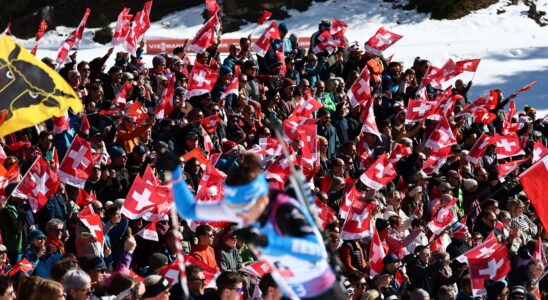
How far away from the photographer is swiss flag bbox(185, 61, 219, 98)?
15273mm

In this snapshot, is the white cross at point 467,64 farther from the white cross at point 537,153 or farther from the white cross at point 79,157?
the white cross at point 79,157

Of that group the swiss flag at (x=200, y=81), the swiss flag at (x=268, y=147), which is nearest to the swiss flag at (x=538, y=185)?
the swiss flag at (x=268, y=147)

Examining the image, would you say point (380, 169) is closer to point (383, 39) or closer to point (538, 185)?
point (538, 185)

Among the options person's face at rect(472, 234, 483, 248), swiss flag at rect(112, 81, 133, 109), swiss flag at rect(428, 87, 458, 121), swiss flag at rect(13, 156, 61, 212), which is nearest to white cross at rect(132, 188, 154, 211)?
swiss flag at rect(13, 156, 61, 212)

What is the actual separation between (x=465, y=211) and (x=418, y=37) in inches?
629

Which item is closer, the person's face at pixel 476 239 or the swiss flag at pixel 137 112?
the person's face at pixel 476 239

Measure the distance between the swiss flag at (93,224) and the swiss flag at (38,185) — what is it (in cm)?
70

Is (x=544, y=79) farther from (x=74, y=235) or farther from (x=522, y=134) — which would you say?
(x=74, y=235)

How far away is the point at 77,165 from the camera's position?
472 inches

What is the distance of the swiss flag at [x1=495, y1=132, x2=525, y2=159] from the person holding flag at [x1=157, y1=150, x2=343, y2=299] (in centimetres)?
1082

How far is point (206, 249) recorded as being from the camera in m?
11.4

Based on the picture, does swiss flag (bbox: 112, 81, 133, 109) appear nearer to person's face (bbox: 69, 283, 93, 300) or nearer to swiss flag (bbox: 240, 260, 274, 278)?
swiss flag (bbox: 240, 260, 274, 278)

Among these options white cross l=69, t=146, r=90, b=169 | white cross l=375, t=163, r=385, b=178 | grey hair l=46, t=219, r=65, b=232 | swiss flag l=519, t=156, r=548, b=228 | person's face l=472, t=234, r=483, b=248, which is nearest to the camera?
grey hair l=46, t=219, r=65, b=232

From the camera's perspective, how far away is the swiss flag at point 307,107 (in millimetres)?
15891
